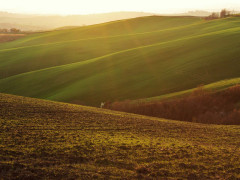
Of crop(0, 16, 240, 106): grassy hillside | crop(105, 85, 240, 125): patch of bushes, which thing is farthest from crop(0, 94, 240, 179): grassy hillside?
crop(0, 16, 240, 106): grassy hillside

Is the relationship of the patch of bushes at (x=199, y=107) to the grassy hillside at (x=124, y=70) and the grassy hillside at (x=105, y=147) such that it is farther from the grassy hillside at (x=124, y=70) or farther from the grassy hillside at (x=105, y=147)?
the grassy hillside at (x=105, y=147)

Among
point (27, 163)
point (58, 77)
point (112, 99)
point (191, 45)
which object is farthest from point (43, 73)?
point (27, 163)

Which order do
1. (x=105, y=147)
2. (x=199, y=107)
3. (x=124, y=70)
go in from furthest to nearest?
1. (x=124, y=70)
2. (x=199, y=107)
3. (x=105, y=147)

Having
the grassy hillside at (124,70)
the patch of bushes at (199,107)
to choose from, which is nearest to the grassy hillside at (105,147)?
the patch of bushes at (199,107)

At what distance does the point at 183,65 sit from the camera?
3566 centimetres

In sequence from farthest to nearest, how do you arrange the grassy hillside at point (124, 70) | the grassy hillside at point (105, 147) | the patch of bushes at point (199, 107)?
the grassy hillside at point (124, 70) → the patch of bushes at point (199, 107) → the grassy hillside at point (105, 147)

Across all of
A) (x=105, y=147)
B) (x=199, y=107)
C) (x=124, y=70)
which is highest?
(x=124, y=70)

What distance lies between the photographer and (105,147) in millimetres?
11359

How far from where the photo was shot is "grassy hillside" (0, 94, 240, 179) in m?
8.99

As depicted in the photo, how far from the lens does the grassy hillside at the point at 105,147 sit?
29.5 feet

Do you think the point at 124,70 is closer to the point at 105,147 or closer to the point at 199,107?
the point at 199,107

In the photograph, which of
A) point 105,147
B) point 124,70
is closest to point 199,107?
point 105,147

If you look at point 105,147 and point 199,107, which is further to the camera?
point 199,107

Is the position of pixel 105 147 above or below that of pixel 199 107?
above
